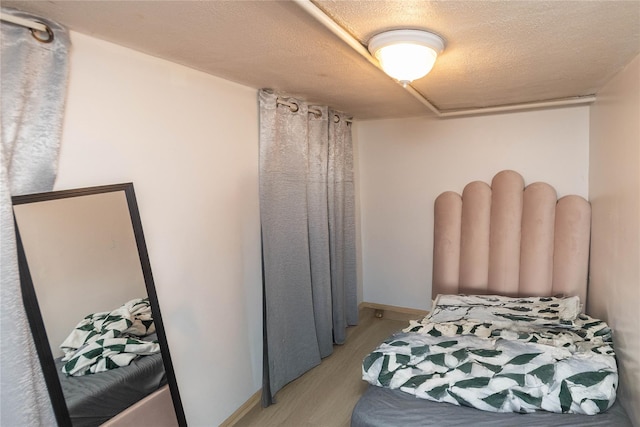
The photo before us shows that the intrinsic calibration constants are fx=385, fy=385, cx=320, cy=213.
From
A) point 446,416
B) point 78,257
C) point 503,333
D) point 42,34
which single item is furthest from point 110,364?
point 503,333

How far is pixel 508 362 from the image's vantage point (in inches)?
75.0

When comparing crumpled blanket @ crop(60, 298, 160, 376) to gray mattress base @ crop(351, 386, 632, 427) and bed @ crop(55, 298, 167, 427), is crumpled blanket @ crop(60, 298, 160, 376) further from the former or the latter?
gray mattress base @ crop(351, 386, 632, 427)

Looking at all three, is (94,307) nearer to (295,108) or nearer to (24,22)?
(24,22)

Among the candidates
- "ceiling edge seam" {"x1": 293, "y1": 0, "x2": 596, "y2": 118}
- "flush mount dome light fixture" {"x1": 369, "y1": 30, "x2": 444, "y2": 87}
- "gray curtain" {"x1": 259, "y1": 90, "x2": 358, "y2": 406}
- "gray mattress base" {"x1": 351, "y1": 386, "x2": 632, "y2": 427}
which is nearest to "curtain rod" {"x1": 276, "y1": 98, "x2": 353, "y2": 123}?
"gray curtain" {"x1": 259, "y1": 90, "x2": 358, "y2": 406}

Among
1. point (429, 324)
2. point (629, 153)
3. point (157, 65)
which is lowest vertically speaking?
point (429, 324)

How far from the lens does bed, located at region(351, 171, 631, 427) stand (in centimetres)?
172

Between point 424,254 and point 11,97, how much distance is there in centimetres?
333

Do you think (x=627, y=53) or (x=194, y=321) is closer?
(x=627, y=53)

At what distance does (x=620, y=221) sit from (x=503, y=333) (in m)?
0.89

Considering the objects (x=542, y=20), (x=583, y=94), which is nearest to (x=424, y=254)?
(x=583, y=94)

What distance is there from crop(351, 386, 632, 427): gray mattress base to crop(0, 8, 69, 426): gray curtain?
1294mm

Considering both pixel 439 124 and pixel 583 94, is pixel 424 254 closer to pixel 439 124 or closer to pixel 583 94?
pixel 439 124

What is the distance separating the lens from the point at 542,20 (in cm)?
139

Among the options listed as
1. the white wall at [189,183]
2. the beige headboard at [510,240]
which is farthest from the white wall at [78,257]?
the beige headboard at [510,240]
